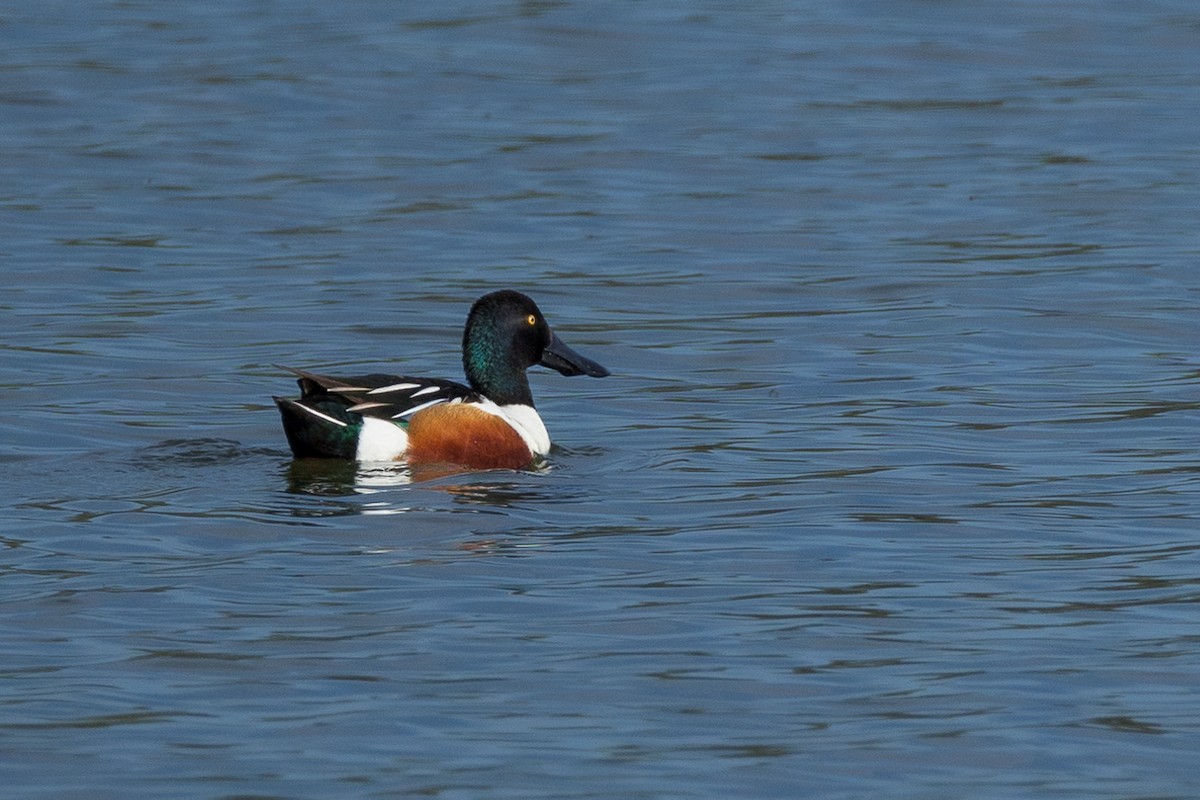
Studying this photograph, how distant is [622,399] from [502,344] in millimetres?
1086

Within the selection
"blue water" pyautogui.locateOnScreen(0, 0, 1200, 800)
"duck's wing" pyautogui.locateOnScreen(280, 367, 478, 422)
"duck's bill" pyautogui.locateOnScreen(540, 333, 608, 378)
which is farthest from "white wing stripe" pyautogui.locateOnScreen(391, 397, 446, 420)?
"duck's bill" pyautogui.locateOnScreen(540, 333, 608, 378)

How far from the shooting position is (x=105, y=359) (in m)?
12.6

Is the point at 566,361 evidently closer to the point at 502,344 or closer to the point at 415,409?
the point at 502,344

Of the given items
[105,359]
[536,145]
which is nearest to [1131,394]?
[105,359]

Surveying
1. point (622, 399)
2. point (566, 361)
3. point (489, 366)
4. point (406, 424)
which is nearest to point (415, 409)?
point (406, 424)

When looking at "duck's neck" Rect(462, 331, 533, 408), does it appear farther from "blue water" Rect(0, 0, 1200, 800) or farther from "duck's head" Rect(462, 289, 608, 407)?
"blue water" Rect(0, 0, 1200, 800)

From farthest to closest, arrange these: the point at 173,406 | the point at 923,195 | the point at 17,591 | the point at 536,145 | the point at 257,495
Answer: the point at 536,145 → the point at 923,195 → the point at 173,406 → the point at 257,495 → the point at 17,591

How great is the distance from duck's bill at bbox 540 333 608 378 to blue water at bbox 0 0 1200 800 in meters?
0.29

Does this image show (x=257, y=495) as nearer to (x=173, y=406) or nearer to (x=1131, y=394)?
(x=173, y=406)

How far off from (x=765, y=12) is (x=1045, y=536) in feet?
53.9

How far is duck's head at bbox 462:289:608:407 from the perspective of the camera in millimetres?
10977

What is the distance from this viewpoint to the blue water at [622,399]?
21.4ft

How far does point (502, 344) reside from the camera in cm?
1101

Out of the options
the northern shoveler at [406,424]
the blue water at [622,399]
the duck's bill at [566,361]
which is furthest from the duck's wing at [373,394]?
the duck's bill at [566,361]
